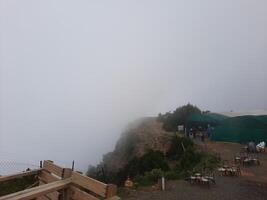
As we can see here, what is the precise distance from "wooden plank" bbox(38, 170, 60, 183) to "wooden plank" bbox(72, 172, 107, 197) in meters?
0.67

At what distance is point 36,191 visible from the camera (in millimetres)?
3830

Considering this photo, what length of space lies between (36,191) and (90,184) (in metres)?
0.69

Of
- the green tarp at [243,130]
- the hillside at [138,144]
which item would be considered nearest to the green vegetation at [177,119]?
the hillside at [138,144]

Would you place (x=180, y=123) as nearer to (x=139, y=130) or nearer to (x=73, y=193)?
(x=139, y=130)

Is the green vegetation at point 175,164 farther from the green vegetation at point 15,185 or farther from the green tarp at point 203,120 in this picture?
the green tarp at point 203,120

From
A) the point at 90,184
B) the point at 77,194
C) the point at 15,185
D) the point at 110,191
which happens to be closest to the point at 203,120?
the point at 15,185

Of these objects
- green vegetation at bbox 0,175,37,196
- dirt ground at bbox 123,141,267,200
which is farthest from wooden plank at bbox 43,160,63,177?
dirt ground at bbox 123,141,267,200

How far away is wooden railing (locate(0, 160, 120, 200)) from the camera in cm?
371

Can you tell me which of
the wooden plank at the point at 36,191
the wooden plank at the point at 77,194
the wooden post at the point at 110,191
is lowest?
the wooden plank at the point at 77,194

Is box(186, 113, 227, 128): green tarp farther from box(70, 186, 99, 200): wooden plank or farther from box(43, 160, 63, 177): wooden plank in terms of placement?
box(70, 186, 99, 200): wooden plank

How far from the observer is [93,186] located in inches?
154

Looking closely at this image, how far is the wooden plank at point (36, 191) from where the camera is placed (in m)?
3.63

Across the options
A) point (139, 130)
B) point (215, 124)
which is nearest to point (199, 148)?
point (215, 124)

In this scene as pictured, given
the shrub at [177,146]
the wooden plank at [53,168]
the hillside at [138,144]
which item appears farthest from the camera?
the hillside at [138,144]
